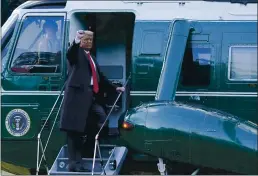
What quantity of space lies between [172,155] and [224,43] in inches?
76.9

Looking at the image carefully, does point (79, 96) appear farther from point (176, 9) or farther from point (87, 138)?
point (176, 9)

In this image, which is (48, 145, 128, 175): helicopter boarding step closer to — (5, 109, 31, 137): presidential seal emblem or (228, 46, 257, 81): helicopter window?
(5, 109, 31, 137): presidential seal emblem

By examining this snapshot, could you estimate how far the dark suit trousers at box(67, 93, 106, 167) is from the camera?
823cm

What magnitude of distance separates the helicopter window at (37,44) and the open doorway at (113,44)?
14.1 inches

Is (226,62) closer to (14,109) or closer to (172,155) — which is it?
(172,155)

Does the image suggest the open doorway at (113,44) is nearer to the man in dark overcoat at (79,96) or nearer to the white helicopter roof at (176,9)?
the white helicopter roof at (176,9)

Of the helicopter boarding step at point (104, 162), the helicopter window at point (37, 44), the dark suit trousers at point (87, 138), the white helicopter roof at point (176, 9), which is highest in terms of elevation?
the white helicopter roof at point (176, 9)

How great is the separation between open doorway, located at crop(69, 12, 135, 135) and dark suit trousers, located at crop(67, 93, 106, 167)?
674mm

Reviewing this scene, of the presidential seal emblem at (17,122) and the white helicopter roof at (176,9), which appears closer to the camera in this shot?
the white helicopter roof at (176,9)

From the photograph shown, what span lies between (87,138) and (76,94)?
2.52 ft

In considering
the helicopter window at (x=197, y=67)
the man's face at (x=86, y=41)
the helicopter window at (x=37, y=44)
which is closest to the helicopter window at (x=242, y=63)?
the helicopter window at (x=197, y=67)

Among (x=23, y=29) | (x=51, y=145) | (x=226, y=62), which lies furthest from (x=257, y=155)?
(x=23, y=29)

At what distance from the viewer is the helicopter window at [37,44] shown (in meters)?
9.23

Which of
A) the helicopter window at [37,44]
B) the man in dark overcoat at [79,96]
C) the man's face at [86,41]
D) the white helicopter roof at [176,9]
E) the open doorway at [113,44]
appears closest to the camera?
the man in dark overcoat at [79,96]
